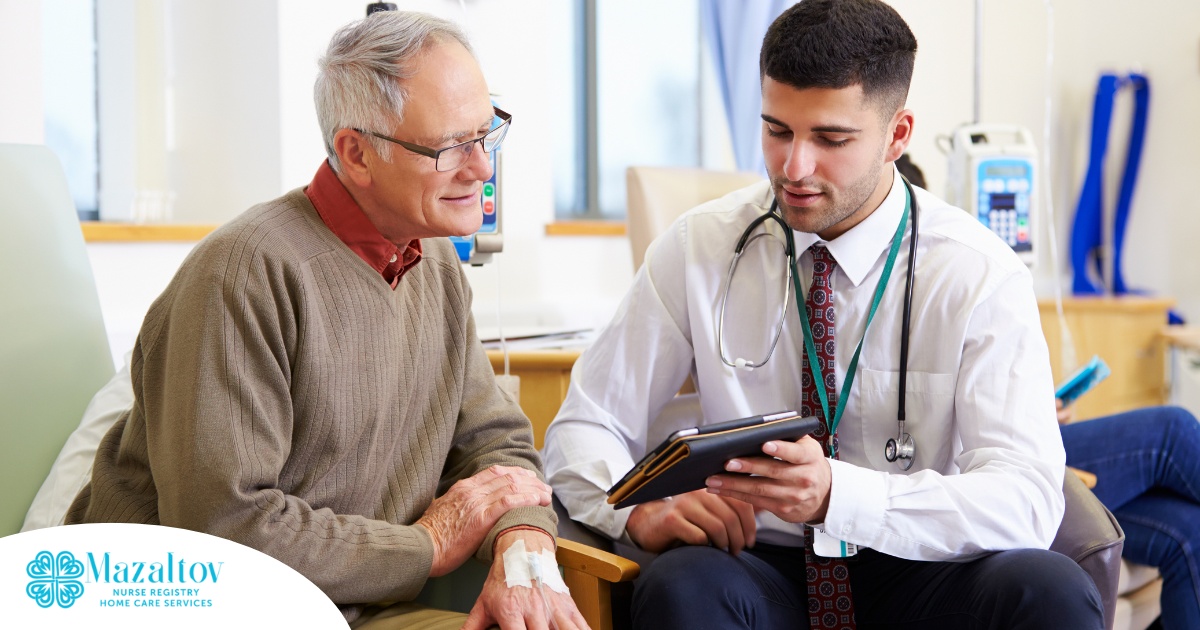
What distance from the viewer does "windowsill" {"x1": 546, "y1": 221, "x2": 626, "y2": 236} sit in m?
3.46

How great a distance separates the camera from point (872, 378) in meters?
1.63

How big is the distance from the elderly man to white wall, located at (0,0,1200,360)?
0.68 m

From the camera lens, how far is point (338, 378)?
52.7 inches

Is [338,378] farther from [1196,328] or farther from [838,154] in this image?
[1196,328]

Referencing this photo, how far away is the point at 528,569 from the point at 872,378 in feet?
1.96

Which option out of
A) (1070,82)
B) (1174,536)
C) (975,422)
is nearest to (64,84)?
(975,422)

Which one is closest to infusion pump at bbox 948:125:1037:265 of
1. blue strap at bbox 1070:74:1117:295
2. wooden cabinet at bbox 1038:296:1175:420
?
wooden cabinet at bbox 1038:296:1175:420

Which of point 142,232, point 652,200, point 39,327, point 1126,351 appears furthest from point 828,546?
point 1126,351

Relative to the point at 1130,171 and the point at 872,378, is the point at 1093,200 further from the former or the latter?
the point at 872,378

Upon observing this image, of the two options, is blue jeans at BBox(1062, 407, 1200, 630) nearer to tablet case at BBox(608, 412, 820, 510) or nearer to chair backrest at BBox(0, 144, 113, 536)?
tablet case at BBox(608, 412, 820, 510)

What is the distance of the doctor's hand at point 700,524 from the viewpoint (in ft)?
5.08

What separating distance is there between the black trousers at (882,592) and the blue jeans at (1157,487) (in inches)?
31.5

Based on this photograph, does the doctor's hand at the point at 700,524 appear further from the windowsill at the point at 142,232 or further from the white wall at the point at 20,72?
the white wall at the point at 20,72

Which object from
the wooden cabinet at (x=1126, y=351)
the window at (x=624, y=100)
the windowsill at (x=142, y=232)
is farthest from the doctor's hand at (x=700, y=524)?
the wooden cabinet at (x=1126, y=351)
